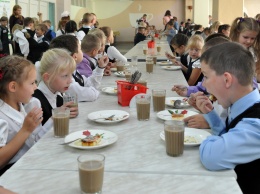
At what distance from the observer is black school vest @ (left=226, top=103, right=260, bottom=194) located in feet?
4.46

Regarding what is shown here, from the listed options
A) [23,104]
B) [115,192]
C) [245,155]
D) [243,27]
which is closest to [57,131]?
[23,104]

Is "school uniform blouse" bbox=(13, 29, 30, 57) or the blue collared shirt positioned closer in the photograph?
the blue collared shirt

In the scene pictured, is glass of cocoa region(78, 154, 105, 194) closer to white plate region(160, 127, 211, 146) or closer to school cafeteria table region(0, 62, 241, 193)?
school cafeteria table region(0, 62, 241, 193)

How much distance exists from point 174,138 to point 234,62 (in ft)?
1.36

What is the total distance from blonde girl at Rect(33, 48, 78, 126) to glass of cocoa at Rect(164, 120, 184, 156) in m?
1.06

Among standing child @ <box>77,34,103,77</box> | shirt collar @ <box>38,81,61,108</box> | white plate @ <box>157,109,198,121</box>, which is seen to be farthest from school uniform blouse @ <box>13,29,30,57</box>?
Result: white plate @ <box>157,109,198,121</box>

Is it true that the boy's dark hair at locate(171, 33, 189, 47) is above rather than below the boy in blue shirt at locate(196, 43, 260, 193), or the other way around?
above

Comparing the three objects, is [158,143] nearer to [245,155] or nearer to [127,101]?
[245,155]

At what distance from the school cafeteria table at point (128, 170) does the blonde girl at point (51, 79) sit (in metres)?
0.55

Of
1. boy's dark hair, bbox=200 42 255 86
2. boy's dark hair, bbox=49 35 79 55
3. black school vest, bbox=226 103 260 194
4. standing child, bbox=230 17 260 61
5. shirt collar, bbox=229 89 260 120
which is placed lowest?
black school vest, bbox=226 103 260 194

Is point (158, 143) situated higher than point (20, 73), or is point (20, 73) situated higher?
point (20, 73)

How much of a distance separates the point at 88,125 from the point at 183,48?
344 centimetres

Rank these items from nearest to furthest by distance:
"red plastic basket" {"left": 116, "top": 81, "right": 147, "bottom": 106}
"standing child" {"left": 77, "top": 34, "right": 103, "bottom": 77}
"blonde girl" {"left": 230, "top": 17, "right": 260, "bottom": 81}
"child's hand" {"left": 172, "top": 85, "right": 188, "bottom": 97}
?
"red plastic basket" {"left": 116, "top": 81, "right": 147, "bottom": 106}, "child's hand" {"left": 172, "top": 85, "right": 188, "bottom": 97}, "blonde girl" {"left": 230, "top": 17, "right": 260, "bottom": 81}, "standing child" {"left": 77, "top": 34, "right": 103, "bottom": 77}

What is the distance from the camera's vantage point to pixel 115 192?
1.08m
